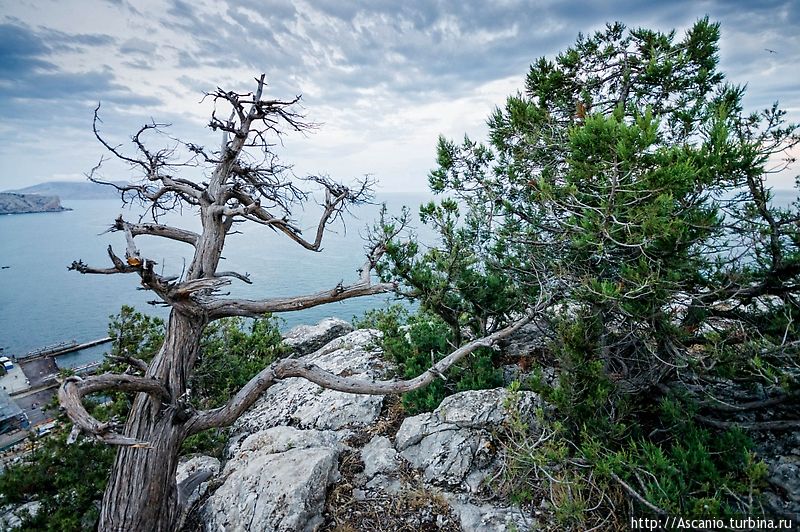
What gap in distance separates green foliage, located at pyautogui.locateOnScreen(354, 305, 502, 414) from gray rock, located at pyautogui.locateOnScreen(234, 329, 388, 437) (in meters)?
0.77

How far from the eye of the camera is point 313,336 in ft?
41.6

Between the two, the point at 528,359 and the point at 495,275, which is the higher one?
the point at 495,275

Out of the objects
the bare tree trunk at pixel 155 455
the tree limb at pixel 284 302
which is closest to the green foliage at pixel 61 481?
the bare tree trunk at pixel 155 455

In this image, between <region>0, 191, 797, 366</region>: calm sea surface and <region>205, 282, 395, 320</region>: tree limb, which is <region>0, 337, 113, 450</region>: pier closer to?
<region>0, 191, 797, 366</region>: calm sea surface

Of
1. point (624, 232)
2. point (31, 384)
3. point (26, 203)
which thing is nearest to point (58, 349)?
point (31, 384)

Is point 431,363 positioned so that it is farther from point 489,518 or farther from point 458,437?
point 489,518

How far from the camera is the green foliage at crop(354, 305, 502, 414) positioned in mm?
5949

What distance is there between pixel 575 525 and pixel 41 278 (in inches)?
2866

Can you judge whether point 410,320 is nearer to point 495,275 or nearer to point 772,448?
point 495,275

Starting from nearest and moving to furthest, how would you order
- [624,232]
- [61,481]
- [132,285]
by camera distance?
[624,232]
[61,481]
[132,285]

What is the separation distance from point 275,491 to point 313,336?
8.34 metres

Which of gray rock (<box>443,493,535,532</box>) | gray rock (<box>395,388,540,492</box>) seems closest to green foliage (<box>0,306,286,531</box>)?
gray rock (<box>395,388,540,492</box>)

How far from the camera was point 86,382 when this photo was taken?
152 inches

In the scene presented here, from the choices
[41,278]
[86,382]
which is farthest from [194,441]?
[41,278]
